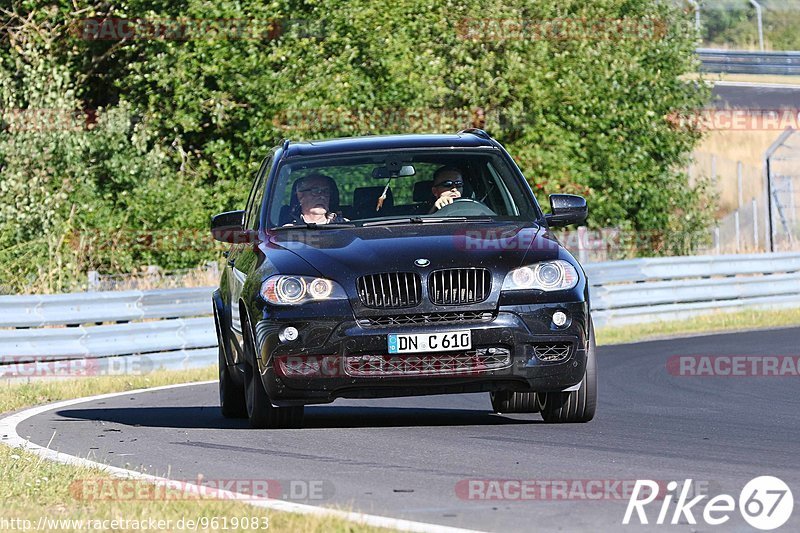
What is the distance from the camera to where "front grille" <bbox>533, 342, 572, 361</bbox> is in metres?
8.83

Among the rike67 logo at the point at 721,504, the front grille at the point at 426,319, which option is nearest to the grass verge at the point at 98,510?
the rike67 logo at the point at 721,504

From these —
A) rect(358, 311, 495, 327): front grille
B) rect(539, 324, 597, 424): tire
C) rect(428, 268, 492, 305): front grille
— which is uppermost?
rect(428, 268, 492, 305): front grille

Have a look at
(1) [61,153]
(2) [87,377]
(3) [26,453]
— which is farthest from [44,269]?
(3) [26,453]

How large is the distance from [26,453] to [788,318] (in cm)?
1623

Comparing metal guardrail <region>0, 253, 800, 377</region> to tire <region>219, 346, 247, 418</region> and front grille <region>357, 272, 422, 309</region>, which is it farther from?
front grille <region>357, 272, 422, 309</region>

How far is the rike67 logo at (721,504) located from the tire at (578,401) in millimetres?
2528

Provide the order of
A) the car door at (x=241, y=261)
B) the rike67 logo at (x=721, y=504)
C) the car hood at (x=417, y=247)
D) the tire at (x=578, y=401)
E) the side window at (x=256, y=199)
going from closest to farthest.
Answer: the rike67 logo at (x=721, y=504) < the car hood at (x=417, y=247) < the tire at (x=578, y=401) < the car door at (x=241, y=261) < the side window at (x=256, y=199)

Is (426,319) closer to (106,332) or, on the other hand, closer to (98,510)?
(98,510)

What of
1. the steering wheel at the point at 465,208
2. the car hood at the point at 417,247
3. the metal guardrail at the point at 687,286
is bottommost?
the metal guardrail at the point at 687,286

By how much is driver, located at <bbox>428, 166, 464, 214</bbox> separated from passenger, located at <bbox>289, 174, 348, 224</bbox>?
63cm

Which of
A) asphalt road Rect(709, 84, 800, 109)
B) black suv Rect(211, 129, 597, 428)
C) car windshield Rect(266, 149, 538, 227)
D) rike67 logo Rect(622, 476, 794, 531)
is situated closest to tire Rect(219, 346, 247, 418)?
black suv Rect(211, 129, 597, 428)

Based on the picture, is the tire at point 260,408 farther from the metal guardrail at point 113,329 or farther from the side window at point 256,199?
the metal guardrail at point 113,329

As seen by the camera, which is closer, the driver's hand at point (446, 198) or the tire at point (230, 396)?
the driver's hand at point (446, 198)

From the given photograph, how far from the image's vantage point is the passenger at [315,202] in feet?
32.2
